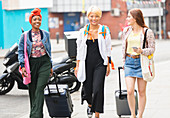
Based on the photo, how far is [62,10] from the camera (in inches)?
2242

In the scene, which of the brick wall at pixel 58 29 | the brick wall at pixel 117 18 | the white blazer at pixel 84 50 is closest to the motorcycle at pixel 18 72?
the white blazer at pixel 84 50

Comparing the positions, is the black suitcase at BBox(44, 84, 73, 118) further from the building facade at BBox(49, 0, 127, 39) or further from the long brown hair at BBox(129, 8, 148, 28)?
the building facade at BBox(49, 0, 127, 39)

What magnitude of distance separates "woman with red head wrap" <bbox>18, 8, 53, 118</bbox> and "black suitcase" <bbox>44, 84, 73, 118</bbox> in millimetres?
349

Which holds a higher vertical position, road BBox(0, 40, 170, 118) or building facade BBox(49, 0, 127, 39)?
building facade BBox(49, 0, 127, 39)

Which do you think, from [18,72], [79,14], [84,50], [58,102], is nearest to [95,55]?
[84,50]

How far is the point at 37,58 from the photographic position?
21.9 feet

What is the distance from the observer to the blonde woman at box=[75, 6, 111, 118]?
6.77m

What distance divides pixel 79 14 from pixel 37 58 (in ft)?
169

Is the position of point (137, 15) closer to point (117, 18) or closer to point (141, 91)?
point (141, 91)

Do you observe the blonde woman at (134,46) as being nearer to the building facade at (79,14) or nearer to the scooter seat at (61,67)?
the scooter seat at (61,67)

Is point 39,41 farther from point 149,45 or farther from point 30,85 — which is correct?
point 149,45

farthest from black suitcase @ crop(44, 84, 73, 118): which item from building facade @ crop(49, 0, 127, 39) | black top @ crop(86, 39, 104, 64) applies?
building facade @ crop(49, 0, 127, 39)

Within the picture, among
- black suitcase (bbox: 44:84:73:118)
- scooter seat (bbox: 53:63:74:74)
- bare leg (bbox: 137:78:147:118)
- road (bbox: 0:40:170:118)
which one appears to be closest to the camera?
bare leg (bbox: 137:78:147:118)

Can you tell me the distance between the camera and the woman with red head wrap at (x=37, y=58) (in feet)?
21.8
